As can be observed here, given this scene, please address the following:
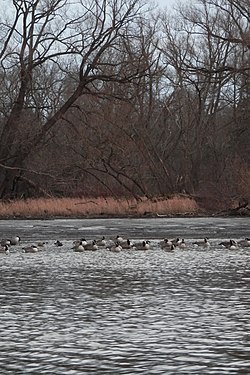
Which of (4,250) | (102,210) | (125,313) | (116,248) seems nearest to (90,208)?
(102,210)

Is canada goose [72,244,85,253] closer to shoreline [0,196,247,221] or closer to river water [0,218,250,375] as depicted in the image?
river water [0,218,250,375]

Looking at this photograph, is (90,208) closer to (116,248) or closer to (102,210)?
(102,210)

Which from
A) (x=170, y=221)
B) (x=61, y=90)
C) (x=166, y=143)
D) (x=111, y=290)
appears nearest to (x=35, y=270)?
(x=111, y=290)

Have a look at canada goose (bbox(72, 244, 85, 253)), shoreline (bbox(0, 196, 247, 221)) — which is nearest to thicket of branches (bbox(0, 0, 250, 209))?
shoreline (bbox(0, 196, 247, 221))

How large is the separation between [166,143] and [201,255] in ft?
106

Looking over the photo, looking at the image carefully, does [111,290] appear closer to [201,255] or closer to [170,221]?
[201,255]

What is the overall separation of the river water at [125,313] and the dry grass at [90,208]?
15.9 meters

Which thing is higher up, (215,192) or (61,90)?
(61,90)

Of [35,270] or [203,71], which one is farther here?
[203,71]

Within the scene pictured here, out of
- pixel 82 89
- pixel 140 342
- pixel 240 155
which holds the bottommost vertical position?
pixel 140 342

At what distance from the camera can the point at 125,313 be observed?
8695 millimetres

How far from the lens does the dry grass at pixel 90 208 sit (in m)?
32.7

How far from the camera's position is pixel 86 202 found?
1315 inches

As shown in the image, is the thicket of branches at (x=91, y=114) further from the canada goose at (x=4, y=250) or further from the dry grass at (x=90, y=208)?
the canada goose at (x=4, y=250)
